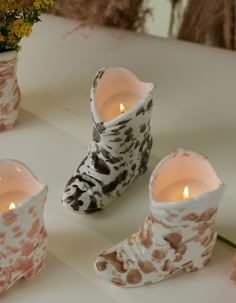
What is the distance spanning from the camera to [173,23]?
1.05 m

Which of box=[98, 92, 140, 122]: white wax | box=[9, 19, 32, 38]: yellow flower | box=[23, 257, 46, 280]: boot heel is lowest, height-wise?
box=[23, 257, 46, 280]: boot heel

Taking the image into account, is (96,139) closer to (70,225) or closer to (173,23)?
(70,225)

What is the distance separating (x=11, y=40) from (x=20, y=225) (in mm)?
268

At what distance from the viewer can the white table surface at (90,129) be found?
66 cm

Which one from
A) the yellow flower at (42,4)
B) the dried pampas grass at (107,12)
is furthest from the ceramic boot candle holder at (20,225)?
the dried pampas grass at (107,12)

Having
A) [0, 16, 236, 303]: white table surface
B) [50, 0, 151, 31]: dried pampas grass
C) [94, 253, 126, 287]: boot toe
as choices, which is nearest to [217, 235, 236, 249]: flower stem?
[0, 16, 236, 303]: white table surface

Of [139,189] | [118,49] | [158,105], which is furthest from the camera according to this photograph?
[118,49]

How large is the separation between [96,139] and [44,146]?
0.12 meters

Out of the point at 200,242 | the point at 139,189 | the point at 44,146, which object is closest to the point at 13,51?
the point at 44,146

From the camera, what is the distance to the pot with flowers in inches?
30.1

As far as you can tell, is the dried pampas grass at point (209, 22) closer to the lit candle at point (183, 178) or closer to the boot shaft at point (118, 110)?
the boot shaft at point (118, 110)

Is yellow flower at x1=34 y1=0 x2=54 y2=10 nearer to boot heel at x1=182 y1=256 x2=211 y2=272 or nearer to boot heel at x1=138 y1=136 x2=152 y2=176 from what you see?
boot heel at x1=138 y1=136 x2=152 y2=176

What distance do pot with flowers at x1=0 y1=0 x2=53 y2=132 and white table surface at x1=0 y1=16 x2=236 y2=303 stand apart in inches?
1.4

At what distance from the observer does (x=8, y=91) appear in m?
0.81
